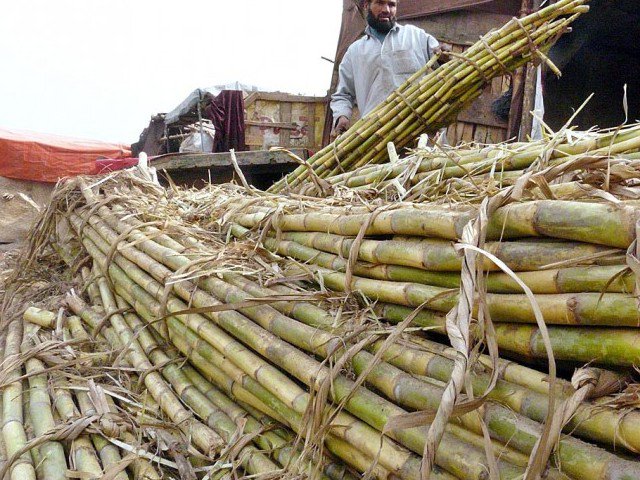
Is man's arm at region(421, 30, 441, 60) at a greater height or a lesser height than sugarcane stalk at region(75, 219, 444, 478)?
greater

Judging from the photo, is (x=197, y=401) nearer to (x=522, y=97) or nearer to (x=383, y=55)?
(x=383, y=55)

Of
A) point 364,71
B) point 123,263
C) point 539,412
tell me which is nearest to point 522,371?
point 539,412

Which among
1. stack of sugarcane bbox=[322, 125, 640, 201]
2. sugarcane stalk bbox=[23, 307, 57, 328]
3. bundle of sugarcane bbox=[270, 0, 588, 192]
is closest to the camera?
stack of sugarcane bbox=[322, 125, 640, 201]

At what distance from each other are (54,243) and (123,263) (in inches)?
55.6

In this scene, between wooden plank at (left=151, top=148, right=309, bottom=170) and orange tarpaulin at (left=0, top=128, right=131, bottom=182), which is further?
orange tarpaulin at (left=0, top=128, right=131, bottom=182)

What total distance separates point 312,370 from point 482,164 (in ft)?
3.21

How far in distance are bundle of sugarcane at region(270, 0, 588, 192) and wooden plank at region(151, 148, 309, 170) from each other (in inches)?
67.2

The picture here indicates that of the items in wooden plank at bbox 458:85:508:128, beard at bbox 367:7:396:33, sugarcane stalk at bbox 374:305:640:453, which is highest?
beard at bbox 367:7:396:33

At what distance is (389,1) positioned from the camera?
4.35 meters

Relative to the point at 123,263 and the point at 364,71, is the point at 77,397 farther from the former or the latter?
the point at 364,71

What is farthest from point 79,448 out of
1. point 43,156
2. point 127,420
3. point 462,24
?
point 43,156

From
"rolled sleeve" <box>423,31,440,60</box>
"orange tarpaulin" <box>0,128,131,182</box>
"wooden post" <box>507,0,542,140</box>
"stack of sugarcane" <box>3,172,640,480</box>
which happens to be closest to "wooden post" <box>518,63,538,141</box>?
"wooden post" <box>507,0,542,140</box>

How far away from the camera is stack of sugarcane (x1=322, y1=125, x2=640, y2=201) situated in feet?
4.69

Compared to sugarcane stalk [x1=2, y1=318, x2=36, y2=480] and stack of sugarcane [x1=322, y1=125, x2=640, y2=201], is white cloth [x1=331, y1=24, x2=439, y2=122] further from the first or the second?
sugarcane stalk [x1=2, y1=318, x2=36, y2=480]
